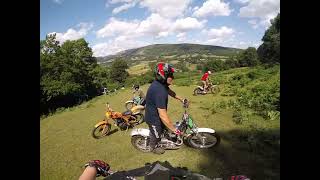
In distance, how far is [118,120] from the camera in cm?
727

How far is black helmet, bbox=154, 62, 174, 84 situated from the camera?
514 cm

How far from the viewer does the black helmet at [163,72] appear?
5.14 meters

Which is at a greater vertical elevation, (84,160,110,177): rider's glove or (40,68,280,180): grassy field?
(84,160,110,177): rider's glove

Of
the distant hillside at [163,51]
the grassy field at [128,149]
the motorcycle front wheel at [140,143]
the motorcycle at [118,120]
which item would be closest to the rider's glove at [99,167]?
the grassy field at [128,149]

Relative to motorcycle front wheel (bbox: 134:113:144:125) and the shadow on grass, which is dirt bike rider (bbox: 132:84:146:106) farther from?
the shadow on grass

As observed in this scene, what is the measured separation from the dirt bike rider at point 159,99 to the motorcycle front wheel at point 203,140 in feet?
2.28

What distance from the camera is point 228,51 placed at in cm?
783

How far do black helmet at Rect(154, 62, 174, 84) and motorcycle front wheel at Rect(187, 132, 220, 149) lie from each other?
1.52 metres

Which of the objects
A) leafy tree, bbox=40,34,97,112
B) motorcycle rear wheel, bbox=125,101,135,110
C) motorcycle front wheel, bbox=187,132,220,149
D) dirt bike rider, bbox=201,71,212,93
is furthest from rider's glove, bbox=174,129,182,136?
dirt bike rider, bbox=201,71,212,93

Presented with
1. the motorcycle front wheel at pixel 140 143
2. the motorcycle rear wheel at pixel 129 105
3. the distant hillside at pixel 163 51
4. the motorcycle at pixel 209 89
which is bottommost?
the motorcycle front wheel at pixel 140 143

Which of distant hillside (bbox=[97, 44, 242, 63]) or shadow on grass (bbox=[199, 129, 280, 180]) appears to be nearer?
shadow on grass (bbox=[199, 129, 280, 180])

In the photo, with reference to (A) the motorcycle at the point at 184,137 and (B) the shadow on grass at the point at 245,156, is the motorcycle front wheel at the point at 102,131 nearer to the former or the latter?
(A) the motorcycle at the point at 184,137
